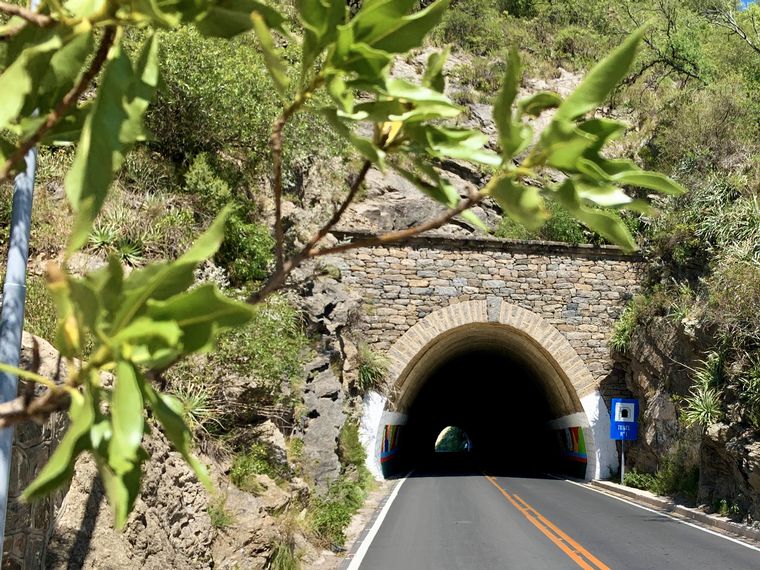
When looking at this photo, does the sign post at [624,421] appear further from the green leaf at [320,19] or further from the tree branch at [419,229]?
the green leaf at [320,19]

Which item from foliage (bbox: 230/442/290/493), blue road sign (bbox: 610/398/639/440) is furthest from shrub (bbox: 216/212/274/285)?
blue road sign (bbox: 610/398/639/440)

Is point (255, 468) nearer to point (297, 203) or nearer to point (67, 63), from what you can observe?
point (297, 203)

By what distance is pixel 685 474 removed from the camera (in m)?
16.7

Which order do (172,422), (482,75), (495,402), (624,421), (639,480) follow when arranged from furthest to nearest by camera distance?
(495,402) → (482,75) → (624,421) → (639,480) → (172,422)

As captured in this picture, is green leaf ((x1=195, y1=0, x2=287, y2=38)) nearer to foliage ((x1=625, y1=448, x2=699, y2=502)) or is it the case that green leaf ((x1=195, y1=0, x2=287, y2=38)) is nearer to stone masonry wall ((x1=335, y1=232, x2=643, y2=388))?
foliage ((x1=625, y1=448, x2=699, y2=502))

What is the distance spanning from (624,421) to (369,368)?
22.3ft

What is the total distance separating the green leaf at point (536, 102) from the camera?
5.72 feet

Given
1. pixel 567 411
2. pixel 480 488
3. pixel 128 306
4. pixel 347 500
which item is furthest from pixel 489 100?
pixel 128 306

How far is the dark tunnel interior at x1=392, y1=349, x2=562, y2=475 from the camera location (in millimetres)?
26344

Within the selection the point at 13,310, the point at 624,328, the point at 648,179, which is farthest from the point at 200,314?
the point at 624,328

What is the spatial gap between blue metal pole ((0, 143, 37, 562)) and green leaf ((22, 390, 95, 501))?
121 inches

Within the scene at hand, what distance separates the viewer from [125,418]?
4.17ft

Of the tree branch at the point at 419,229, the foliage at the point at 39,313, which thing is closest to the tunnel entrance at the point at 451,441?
the foliage at the point at 39,313

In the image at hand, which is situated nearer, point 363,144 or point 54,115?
point 363,144
